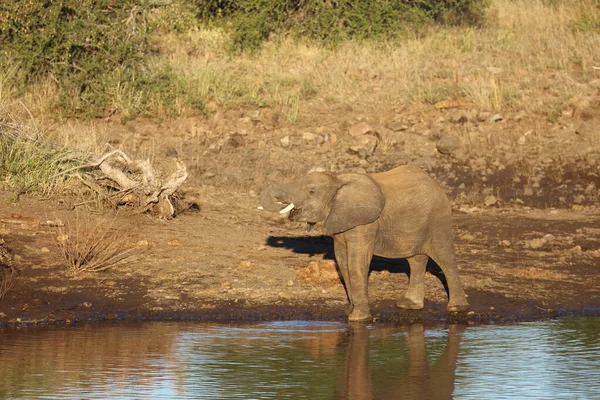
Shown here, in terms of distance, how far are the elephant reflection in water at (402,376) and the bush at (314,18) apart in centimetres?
1093

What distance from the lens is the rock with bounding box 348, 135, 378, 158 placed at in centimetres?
1560

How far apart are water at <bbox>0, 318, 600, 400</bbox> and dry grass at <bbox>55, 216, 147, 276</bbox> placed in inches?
47.5

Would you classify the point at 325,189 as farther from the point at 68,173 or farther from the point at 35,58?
the point at 35,58

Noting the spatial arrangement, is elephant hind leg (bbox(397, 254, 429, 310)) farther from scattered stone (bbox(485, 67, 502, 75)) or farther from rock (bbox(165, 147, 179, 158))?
scattered stone (bbox(485, 67, 502, 75))

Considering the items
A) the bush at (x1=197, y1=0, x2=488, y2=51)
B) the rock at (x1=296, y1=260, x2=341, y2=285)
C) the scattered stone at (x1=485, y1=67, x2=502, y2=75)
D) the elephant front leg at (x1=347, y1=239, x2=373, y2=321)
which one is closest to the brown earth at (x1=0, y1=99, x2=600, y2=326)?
the rock at (x1=296, y1=260, x2=341, y2=285)

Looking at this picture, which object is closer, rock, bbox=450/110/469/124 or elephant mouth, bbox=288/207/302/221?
elephant mouth, bbox=288/207/302/221

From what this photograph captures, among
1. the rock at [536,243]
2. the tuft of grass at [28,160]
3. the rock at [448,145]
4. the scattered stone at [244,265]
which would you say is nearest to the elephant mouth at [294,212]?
the scattered stone at [244,265]

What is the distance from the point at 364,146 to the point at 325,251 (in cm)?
437

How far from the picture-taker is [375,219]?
30.3 ft

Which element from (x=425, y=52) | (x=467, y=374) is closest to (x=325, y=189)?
(x=467, y=374)

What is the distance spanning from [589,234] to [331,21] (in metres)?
7.87

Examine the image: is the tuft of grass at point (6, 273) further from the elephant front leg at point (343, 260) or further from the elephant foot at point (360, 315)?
the elephant foot at point (360, 315)

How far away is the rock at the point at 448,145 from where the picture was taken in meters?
15.8

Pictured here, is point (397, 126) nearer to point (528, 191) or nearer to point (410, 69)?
point (410, 69)
